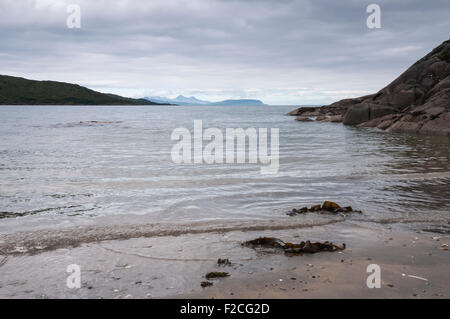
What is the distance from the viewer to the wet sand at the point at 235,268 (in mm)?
4867

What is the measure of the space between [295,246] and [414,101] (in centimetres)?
3767

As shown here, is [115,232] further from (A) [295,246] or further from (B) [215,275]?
(A) [295,246]

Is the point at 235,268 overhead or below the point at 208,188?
below

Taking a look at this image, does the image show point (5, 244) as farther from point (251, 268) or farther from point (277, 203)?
point (277, 203)

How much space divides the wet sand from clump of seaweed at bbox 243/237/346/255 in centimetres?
15

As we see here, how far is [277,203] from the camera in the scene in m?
9.69

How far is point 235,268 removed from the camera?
5.64 metres

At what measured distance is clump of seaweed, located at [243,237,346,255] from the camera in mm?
6266

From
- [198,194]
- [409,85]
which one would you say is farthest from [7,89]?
[198,194]

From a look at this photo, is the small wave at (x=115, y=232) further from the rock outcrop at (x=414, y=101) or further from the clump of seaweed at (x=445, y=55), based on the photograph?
the clump of seaweed at (x=445, y=55)

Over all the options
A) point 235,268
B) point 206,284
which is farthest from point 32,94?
point 206,284
